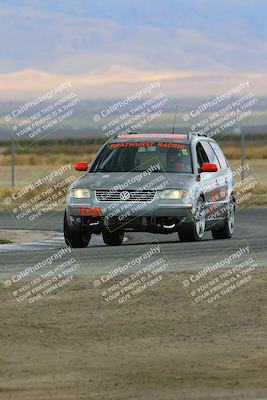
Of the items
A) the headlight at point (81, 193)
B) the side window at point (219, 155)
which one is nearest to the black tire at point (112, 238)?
the headlight at point (81, 193)

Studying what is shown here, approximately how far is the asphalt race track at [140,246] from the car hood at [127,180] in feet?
3.13

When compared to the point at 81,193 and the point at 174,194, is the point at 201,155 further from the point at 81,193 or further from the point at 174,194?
the point at 81,193

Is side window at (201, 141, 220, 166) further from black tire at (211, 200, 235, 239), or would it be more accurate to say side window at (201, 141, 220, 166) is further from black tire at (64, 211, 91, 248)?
black tire at (64, 211, 91, 248)

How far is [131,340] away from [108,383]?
185cm

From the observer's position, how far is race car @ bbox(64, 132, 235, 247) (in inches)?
803

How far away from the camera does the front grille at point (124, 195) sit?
2038 cm

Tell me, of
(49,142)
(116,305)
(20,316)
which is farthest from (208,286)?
(49,142)

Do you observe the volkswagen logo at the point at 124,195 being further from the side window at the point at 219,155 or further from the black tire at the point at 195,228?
the side window at the point at 219,155

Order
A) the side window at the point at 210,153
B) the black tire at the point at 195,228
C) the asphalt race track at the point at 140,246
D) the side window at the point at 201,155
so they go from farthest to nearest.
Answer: the side window at the point at 210,153 → the side window at the point at 201,155 → the black tire at the point at 195,228 → the asphalt race track at the point at 140,246

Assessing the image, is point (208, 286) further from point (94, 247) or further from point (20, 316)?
point (94, 247)

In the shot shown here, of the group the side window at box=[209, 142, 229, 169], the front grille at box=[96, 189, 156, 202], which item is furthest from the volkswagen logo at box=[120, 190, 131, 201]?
the side window at box=[209, 142, 229, 169]

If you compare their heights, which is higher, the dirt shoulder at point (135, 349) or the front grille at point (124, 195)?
the dirt shoulder at point (135, 349)

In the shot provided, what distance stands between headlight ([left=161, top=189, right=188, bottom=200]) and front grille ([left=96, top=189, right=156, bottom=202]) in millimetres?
239

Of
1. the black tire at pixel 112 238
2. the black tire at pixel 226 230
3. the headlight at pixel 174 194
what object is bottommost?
the black tire at pixel 226 230
